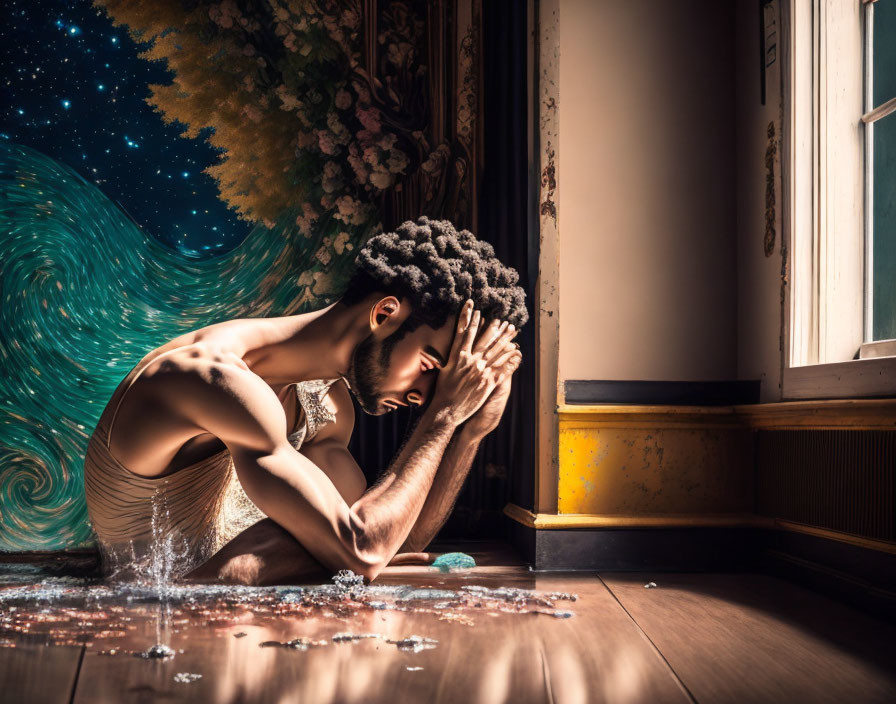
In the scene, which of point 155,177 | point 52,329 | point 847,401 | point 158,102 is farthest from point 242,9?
point 847,401

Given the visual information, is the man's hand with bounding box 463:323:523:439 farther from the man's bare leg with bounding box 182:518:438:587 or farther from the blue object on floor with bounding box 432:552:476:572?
the man's bare leg with bounding box 182:518:438:587

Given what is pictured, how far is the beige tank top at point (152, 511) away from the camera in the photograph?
6.70 feet

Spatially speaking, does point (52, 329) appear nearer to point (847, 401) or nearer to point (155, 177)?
point (155, 177)

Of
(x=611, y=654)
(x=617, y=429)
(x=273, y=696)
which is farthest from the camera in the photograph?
(x=617, y=429)

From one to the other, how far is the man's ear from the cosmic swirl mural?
1.39 m

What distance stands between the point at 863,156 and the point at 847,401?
744 mm

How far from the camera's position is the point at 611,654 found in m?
1.48

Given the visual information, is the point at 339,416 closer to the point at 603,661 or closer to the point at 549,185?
the point at 549,185

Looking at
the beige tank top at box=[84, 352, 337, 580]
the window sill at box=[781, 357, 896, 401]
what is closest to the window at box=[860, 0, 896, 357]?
the window sill at box=[781, 357, 896, 401]

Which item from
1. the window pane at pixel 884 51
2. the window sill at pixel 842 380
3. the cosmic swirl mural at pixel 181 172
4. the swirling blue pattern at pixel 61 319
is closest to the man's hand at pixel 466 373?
the window sill at pixel 842 380

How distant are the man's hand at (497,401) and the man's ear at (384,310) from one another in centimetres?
29

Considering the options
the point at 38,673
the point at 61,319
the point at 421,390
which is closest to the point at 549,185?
the point at 421,390

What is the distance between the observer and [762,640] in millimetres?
1603

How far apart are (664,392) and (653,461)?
0.23 metres
